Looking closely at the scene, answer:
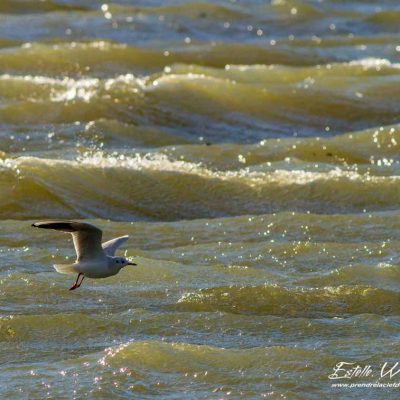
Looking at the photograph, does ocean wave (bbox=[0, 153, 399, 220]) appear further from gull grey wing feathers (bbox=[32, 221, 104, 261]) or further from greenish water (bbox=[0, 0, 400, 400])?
gull grey wing feathers (bbox=[32, 221, 104, 261])

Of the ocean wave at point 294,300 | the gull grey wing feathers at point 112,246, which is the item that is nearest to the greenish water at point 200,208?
the ocean wave at point 294,300

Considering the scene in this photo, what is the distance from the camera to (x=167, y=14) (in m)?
22.9

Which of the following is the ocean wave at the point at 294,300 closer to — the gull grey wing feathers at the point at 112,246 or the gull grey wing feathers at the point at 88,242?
the gull grey wing feathers at the point at 112,246

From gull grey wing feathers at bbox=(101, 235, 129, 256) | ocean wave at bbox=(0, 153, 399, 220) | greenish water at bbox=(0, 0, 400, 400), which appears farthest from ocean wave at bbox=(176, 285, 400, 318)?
ocean wave at bbox=(0, 153, 399, 220)

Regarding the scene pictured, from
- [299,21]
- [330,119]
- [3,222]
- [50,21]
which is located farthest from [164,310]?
[299,21]

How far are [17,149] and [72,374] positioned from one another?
5.79 meters

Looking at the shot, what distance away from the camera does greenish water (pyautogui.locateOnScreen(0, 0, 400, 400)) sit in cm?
762

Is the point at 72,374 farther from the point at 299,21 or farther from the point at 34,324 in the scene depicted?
the point at 299,21

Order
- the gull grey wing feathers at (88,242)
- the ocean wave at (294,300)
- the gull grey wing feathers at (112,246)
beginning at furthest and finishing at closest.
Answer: the ocean wave at (294,300) → the gull grey wing feathers at (112,246) → the gull grey wing feathers at (88,242)

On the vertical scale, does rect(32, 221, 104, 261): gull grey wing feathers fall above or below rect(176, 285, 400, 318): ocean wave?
above

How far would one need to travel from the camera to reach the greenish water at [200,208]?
300 inches

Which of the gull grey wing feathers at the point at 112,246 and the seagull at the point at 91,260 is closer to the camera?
the seagull at the point at 91,260

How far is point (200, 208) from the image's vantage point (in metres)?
11.5

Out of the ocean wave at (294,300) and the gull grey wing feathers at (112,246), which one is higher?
the gull grey wing feathers at (112,246)
